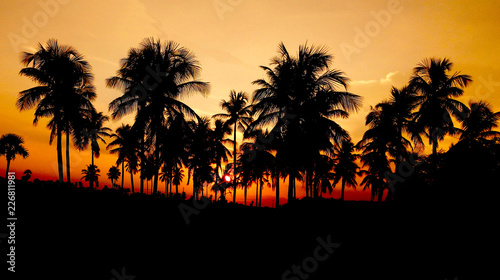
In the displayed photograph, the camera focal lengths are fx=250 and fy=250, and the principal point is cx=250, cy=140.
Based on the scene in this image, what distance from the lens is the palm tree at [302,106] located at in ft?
52.5

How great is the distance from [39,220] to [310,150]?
43.8 feet

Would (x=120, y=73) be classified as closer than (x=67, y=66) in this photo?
Yes

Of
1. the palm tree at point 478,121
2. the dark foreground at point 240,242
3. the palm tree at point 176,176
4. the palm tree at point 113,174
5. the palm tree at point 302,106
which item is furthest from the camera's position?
the palm tree at point 113,174

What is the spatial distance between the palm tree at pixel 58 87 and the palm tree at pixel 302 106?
15104 mm

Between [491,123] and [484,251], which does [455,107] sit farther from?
[484,251]

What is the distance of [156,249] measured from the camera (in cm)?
847

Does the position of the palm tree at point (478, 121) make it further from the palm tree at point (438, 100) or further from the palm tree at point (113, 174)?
the palm tree at point (113, 174)

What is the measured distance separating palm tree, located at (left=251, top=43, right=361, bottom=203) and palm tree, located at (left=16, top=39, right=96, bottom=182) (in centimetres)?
1510

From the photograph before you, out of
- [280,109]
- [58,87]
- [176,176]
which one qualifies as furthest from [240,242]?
[176,176]

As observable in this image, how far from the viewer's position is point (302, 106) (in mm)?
16484

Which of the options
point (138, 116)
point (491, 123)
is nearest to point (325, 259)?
point (138, 116)

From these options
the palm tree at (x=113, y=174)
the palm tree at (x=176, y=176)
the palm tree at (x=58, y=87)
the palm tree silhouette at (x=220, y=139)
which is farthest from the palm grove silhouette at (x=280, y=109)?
the palm tree at (x=113, y=174)

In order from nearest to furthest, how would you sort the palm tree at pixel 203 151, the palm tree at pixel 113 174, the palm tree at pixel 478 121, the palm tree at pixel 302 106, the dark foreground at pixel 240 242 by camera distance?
1. the dark foreground at pixel 240 242
2. the palm tree at pixel 302 106
3. the palm tree at pixel 478 121
4. the palm tree at pixel 203 151
5. the palm tree at pixel 113 174

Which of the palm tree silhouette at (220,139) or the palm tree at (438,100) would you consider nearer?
the palm tree at (438,100)
